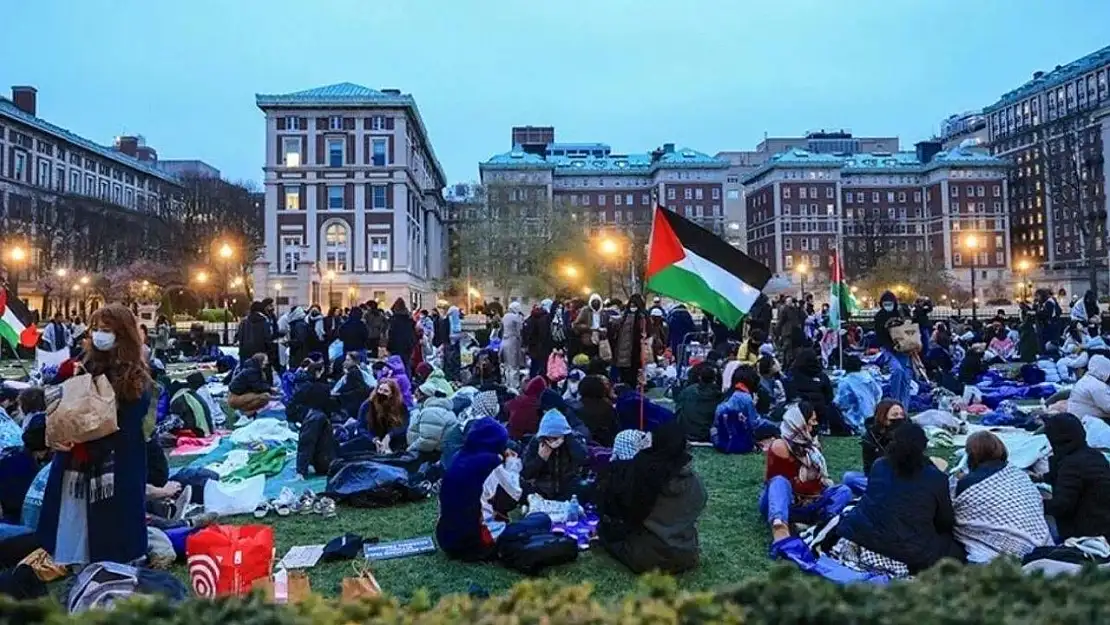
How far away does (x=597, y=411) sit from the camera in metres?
8.95

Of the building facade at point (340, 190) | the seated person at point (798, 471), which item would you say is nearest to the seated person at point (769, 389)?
the seated person at point (798, 471)

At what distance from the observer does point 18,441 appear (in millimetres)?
8133

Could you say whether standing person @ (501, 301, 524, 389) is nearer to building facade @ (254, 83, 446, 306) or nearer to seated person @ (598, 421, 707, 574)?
seated person @ (598, 421, 707, 574)

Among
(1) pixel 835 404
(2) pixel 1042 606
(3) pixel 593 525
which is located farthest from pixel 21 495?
(1) pixel 835 404

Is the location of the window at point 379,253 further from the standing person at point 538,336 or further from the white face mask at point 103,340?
the white face mask at point 103,340

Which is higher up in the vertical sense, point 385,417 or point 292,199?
point 292,199

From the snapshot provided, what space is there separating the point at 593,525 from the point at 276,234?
178 feet

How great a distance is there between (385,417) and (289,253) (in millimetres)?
49683

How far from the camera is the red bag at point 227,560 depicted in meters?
4.91

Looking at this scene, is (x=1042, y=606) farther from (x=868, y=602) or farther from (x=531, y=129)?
A: (x=531, y=129)

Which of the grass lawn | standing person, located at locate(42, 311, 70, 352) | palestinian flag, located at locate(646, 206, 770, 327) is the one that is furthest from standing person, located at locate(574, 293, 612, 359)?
standing person, located at locate(42, 311, 70, 352)

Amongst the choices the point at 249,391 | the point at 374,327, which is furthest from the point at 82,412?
the point at 374,327

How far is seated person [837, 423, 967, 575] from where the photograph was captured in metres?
4.91

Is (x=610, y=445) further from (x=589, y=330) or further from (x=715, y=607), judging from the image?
(x=715, y=607)
